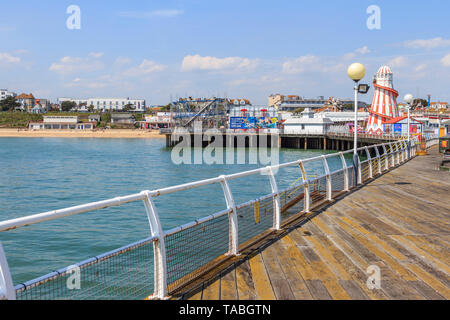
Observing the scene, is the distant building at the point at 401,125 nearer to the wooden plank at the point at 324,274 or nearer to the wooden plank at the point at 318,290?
the wooden plank at the point at 324,274

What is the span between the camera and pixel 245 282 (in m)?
4.89

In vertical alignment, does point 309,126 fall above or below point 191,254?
above

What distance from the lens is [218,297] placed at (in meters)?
4.44

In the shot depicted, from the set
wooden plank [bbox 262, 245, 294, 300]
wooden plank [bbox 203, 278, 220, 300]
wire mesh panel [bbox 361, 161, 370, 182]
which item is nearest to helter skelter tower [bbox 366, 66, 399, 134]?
wire mesh panel [bbox 361, 161, 370, 182]

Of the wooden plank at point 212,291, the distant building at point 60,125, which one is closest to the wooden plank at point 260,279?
the wooden plank at point 212,291

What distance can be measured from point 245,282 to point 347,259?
5.51 ft

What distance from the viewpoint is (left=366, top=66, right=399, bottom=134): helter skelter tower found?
7069 centimetres

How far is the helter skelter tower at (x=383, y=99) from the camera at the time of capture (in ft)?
232

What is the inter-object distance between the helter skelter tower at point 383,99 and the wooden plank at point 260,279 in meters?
69.2

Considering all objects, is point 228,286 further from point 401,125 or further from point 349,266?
point 401,125

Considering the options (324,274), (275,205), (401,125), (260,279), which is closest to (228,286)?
(260,279)

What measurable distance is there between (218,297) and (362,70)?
1029 centimetres

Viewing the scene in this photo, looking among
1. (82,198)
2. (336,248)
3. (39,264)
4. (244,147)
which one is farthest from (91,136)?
(336,248)
